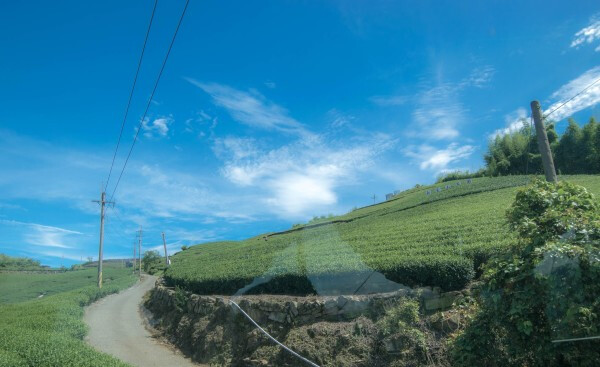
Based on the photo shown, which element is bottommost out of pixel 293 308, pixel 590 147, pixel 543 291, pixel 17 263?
pixel 293 308

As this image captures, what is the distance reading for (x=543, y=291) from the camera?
221 inches

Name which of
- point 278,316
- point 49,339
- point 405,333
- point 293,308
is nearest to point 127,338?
point 49,339

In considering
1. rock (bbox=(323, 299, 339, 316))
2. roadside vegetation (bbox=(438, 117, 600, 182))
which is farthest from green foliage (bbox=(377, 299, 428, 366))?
roadside vegetation (bbox=(438, 117, 600, 182))

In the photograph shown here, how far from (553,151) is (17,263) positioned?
94.8 meters

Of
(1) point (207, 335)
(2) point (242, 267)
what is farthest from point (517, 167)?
(1) point (207, 335)

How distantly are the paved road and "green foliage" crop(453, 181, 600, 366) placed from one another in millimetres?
10040

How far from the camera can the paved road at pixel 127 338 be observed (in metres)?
13.8

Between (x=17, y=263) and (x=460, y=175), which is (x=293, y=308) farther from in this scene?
(x=17, y=263)

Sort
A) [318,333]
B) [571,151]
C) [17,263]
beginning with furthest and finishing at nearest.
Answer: [17,263], [571,151], [318,333]

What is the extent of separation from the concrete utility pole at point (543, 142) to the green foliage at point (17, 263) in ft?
275

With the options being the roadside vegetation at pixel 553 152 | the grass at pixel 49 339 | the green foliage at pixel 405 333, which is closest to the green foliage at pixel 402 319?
the green foliage at pixel 405 333

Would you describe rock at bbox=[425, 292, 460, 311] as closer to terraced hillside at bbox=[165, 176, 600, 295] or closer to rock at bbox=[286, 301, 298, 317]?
terraced hillside at bbox=[165, 176, 600, 295]

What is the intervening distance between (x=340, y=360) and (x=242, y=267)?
907cm

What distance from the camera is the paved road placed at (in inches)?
541
